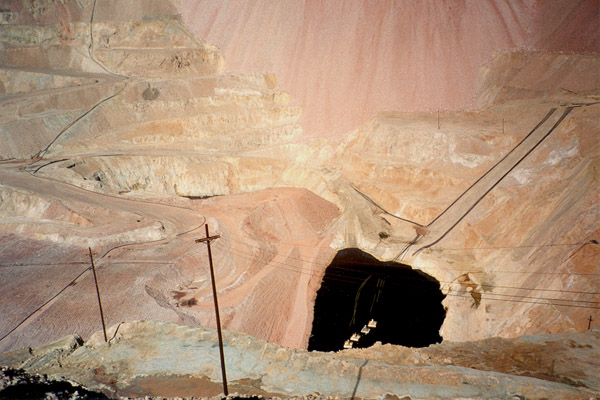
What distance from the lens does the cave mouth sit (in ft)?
69.5

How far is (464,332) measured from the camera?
2067cm

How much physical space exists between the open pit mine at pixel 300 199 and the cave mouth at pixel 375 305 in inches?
4.8

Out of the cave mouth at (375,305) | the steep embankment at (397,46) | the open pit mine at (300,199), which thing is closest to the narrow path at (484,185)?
the open pit mine at (300,199)

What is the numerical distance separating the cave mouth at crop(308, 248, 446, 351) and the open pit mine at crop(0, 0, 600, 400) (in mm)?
123

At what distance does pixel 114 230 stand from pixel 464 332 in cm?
1945

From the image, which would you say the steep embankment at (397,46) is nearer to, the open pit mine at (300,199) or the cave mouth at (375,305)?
the open pit mine at (300,199)

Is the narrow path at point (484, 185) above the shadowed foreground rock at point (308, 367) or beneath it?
above

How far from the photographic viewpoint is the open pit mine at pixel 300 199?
14.3 metres

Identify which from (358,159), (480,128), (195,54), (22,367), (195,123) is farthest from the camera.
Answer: (195,54)

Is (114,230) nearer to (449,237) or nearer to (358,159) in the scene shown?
(358,159)

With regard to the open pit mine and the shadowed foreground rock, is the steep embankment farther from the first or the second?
the shadowed foreground rock

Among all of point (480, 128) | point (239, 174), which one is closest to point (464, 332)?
point (480, 128)

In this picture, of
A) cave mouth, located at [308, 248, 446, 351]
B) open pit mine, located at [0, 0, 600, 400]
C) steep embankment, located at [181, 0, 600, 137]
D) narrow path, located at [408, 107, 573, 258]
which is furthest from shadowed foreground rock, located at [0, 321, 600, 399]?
steep embankment, located at [181, 0, 600, 137]

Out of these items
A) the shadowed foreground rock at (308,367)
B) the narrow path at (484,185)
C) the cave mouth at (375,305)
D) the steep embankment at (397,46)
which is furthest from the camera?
the steep embankment at (397,46)
